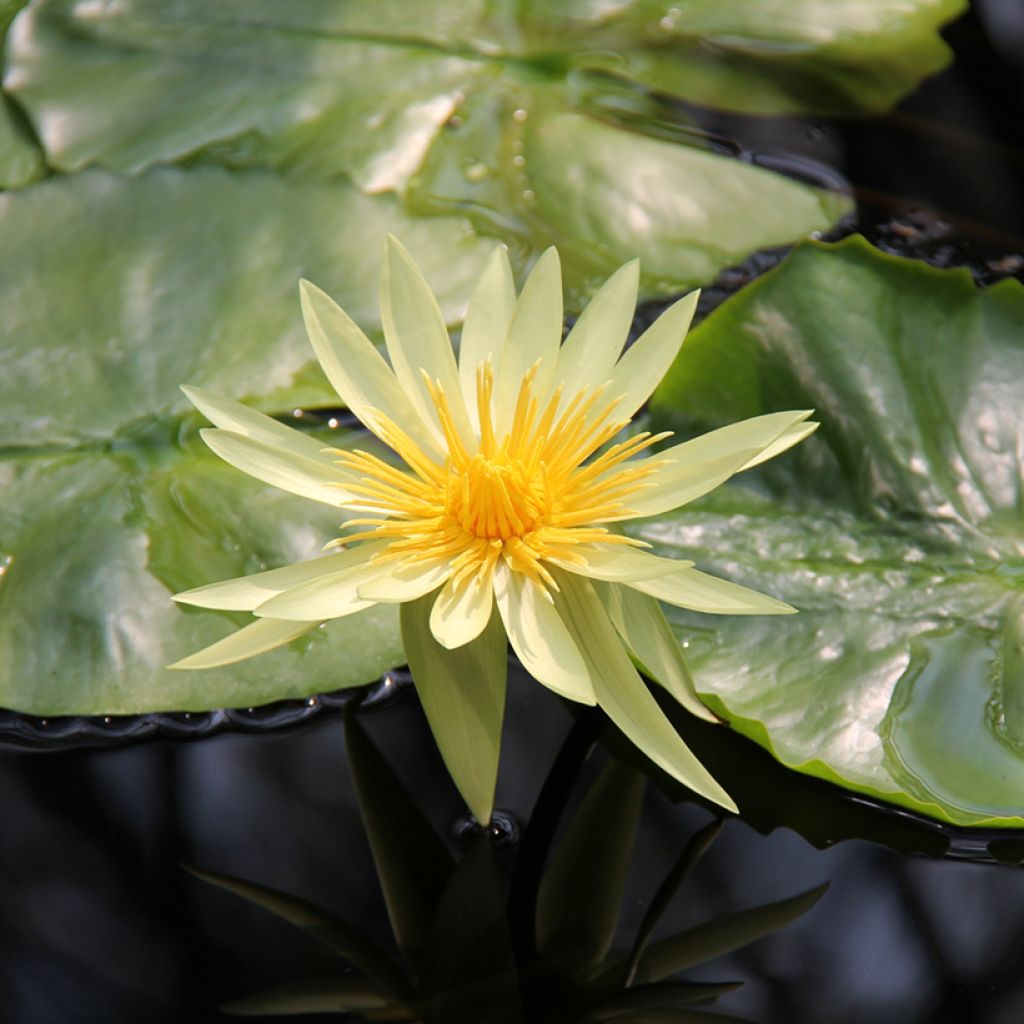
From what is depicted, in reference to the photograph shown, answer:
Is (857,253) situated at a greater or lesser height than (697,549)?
greater

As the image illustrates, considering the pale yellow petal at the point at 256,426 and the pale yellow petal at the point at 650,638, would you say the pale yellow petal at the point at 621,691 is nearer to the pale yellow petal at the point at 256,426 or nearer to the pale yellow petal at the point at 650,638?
the pale yellow petal at the point at 650,638

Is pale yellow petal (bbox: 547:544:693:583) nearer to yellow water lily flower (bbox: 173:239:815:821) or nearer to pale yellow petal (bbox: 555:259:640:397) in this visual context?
yellow water lily flower (bbox: 173:239:815:821)

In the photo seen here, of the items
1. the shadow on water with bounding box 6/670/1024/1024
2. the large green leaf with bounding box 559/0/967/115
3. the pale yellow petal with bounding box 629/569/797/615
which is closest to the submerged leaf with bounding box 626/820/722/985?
the shadow on water with bounding box 6/670/1024/1024

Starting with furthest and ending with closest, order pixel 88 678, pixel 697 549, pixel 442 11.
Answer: pixel 442 11 < pixel 697 549 < pixel 88 678

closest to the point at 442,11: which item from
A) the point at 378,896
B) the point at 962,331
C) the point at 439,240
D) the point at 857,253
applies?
the point at 439,240

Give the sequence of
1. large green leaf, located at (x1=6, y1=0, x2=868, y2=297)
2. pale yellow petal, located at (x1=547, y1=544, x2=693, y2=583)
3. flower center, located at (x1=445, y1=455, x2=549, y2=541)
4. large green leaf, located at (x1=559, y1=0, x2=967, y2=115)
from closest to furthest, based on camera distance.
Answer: pale yellow petal, located at (x1=547, y1=544, x2=693, y2=583) < flower center, located at (x1=445, y1=455, x2=549, y2=541) < large green leaf, located at (x1=6, y1=0, x2=868, y2=297) < large green leaf, located at (x1=559, y1=0, x2=967, y2=115)

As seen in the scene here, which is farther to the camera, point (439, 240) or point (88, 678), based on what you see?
point (439, 240)

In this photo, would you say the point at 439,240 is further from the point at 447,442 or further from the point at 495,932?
the point at 495,932
